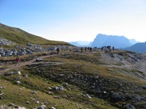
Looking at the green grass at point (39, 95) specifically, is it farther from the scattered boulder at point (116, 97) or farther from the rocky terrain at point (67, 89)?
the scattered boulder at point (116, 97)

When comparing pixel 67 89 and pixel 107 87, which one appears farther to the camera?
pixel 107 87

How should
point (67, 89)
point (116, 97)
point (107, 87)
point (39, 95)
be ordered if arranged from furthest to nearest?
point (107, 87), point (116, 97), point (67, 89), point (39, 95)

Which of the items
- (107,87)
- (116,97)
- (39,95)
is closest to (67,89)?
(107,87)

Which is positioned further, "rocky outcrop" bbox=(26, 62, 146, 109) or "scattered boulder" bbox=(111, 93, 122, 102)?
"scattered boulder" bbox=(111, 93, 122, 102)

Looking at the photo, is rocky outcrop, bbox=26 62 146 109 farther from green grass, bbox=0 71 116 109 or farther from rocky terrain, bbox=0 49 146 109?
green grass, bbox=0 71 116 109

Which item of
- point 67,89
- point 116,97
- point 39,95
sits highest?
point 39,95

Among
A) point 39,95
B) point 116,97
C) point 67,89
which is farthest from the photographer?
point 116,97

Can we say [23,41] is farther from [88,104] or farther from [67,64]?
[88,104]

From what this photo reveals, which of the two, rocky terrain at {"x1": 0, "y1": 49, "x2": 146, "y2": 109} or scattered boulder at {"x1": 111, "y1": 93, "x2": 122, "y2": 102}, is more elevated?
rocky terrain at {"x1": 0, "y1": 49, "x2": 146, "y2": 109}

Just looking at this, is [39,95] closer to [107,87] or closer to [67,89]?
[67,89]

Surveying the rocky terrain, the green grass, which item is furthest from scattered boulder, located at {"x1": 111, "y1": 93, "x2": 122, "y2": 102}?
the green grass

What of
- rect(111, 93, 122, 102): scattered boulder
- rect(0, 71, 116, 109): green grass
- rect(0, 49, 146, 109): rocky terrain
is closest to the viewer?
rect(0, 71, 116, 109): green grass

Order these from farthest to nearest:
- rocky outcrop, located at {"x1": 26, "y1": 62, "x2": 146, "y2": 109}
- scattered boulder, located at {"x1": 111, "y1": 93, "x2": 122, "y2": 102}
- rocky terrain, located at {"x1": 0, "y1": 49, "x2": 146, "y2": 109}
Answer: scattered boulder, located at {"x1": 111, "y1": 93, "x2": 122, "y2": 102} → rocky outcrop, located at {"x1": 26, "y1": 62, "x2": 146, "y2": 109} → rocky terrain, located at {"x1": 0, "y1": 49, "x2": 146, "y2": 109}

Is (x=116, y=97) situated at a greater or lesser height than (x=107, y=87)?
lesser
